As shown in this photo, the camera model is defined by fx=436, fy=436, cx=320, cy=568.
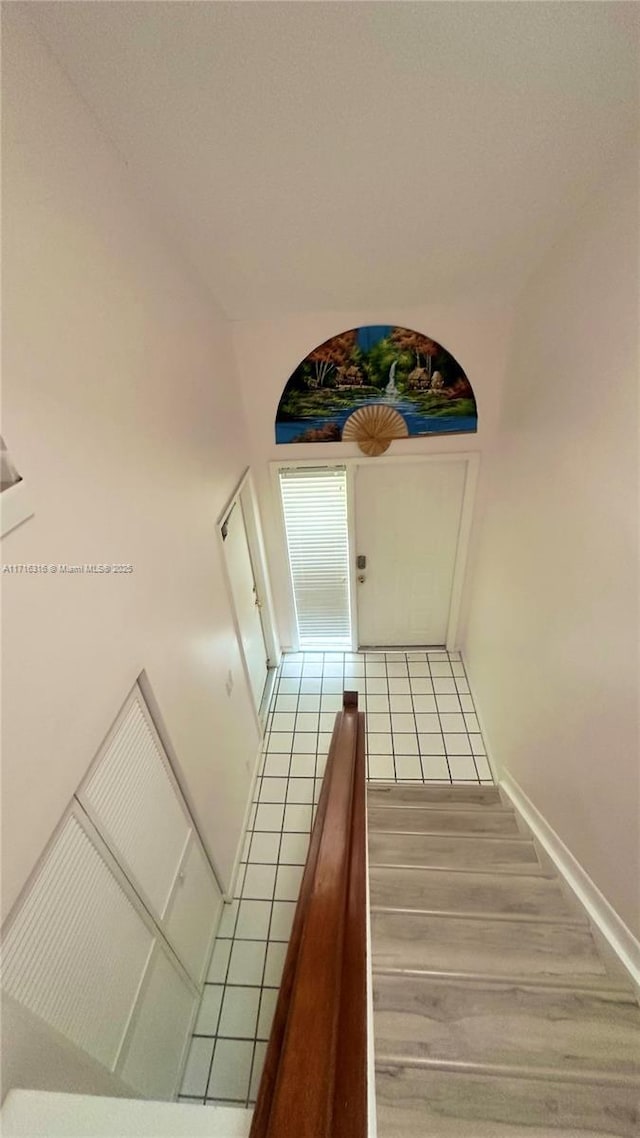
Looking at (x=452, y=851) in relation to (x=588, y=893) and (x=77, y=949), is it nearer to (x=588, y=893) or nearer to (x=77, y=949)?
(x=588, y=893)

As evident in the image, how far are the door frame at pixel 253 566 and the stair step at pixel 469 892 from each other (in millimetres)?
1486

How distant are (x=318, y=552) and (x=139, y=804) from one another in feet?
7.85

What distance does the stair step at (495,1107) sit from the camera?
38.9 inches

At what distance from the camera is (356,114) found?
1.37 m

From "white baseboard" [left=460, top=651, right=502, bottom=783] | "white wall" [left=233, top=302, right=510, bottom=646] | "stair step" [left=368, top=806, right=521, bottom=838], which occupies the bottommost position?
"stair step" [left=368, top=806, right=521, bottom=838]

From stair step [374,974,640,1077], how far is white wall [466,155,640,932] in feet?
1.01

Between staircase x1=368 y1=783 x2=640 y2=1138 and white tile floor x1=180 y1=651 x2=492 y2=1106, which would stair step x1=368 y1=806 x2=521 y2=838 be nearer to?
staircase x1=368 y1=783 x2=640 y2=1138

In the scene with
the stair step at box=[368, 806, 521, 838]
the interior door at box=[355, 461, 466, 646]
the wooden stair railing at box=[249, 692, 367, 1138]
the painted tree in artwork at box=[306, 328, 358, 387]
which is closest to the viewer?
the wooden stair railing at box=[249, 692, 367, 1138]

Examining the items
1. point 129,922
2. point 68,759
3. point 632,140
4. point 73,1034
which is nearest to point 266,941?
point 129,922

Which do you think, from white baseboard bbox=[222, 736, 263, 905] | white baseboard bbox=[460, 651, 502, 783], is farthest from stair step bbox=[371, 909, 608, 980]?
white baseboard bbox=[460, 651, 502, 783]

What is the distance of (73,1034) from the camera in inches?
45.2

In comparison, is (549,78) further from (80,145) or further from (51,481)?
(51,481)

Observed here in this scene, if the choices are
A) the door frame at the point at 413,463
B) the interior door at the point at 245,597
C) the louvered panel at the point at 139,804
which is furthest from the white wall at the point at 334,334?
the louvered panel at the point at 139,804

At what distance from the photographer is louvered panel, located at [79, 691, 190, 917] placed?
1313mm
